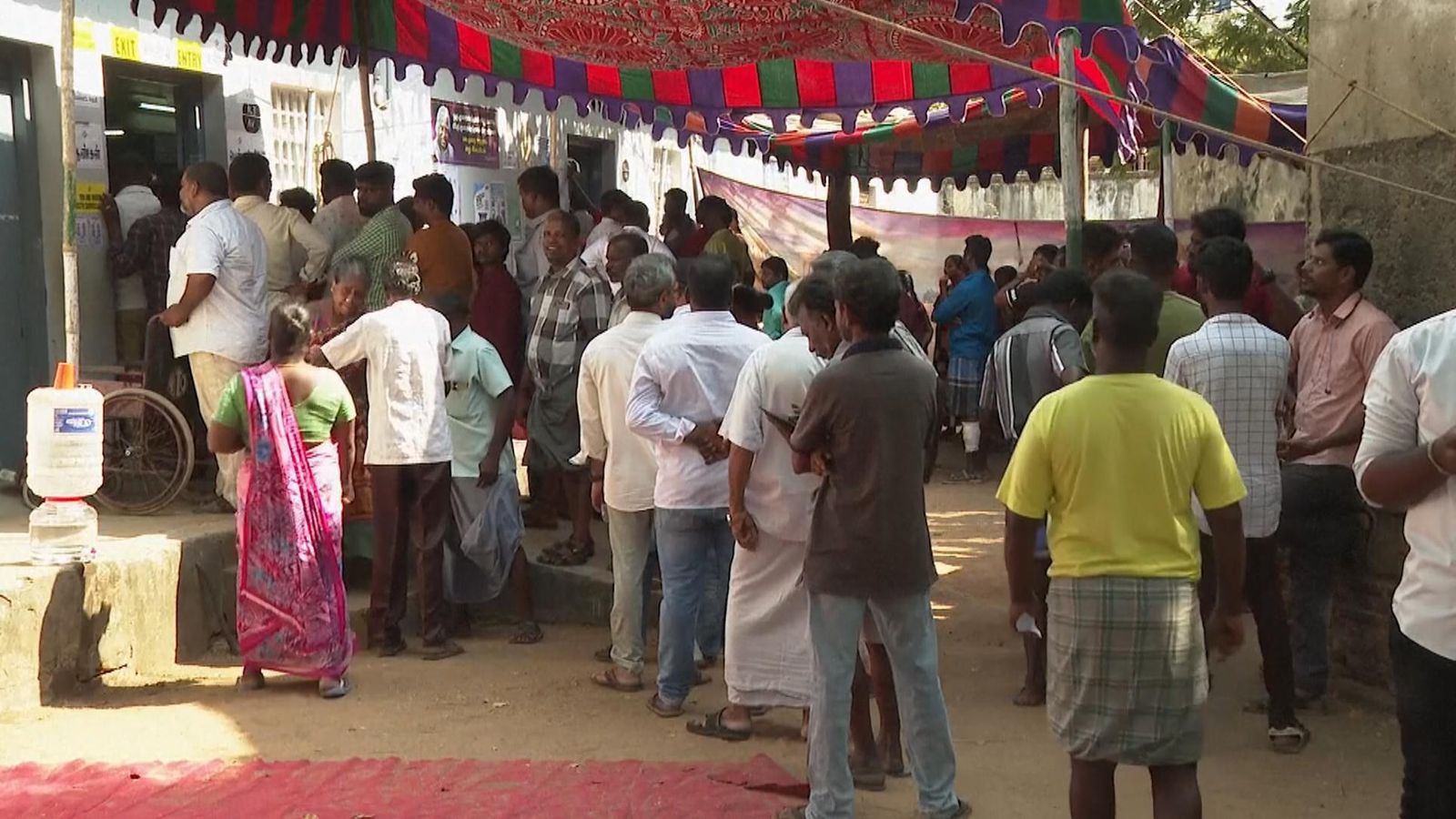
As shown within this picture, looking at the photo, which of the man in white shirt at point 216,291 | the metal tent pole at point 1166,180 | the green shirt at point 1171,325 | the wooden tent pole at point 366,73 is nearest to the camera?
the green shirt at point 1171,325

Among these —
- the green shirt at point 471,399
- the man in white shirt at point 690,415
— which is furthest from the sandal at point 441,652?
the man in white shirt at point 690,415

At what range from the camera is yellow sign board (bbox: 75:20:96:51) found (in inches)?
319

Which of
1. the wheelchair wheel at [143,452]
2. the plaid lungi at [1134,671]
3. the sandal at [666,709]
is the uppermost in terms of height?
the wheelchair wheel at [143,452]

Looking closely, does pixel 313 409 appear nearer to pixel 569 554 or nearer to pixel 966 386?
pixel 569 554

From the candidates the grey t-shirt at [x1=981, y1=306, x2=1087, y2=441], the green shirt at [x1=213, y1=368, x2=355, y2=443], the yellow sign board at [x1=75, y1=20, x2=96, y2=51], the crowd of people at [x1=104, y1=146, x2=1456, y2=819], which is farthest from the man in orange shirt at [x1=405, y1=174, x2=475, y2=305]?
the grey t-shirt at [x1=981, y1=306, x2=1087, y2=441]

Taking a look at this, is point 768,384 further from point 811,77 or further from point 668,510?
point 811,77

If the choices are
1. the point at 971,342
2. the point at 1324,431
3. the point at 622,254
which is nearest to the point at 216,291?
the point at 622,254

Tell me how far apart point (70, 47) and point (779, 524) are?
145 inches

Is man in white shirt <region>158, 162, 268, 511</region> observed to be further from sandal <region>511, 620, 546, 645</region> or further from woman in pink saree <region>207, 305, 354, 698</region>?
sandal <region>511, 620, 546, 645</region>

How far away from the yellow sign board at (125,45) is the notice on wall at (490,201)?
3815 millimetres

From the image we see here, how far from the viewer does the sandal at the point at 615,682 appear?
6059mm

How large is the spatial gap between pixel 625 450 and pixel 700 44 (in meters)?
2.33

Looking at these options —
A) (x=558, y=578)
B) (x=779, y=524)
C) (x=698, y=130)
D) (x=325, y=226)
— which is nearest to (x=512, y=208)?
(x=698, y=130)

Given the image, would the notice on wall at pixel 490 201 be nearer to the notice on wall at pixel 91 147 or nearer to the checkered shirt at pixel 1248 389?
the notice on wall at pixel 91 147
